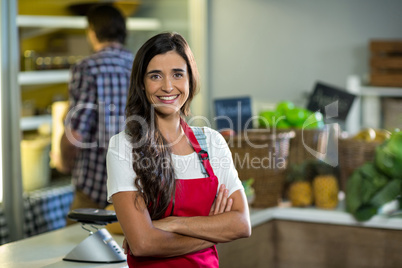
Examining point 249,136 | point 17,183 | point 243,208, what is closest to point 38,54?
point 17,183

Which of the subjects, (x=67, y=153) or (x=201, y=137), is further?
(x=67, y=153)

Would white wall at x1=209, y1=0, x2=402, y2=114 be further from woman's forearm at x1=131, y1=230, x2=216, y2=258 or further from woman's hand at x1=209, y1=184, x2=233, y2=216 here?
woman's forearm at x1=131, y1=230, x2=216, y2=258

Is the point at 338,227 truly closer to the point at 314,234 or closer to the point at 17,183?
the point at 314,234

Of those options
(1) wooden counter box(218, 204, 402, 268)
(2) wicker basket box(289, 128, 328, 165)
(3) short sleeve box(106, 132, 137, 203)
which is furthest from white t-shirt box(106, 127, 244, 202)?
(2) wicker basket box(289, 128, 328, 165)

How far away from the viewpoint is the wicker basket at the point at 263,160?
260cm

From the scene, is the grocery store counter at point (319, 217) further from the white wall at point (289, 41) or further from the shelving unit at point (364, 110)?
the white wall at point (289, 41)

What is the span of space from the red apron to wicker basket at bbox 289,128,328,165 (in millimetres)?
1158

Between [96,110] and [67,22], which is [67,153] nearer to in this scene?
[96,110]

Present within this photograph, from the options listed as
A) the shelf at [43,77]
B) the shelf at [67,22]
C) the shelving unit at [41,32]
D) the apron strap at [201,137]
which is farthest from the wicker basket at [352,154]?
the shelf at [67,22]

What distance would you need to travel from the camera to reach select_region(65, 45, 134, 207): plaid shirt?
Result: 9.50ft

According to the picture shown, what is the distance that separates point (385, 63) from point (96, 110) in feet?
6.67

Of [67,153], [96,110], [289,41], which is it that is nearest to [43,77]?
[67,153]

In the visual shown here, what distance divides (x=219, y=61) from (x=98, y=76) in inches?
79.1

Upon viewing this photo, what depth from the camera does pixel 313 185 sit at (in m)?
2.76
